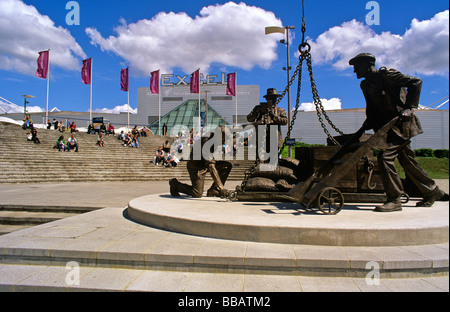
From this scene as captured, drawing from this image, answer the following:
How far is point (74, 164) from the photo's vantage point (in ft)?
53.6

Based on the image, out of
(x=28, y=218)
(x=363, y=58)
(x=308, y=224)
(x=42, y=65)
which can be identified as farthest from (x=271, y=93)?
(x=42, y=65)

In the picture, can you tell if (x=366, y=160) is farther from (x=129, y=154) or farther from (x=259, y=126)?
(x=129, y=154)

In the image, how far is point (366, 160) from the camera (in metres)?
4.79

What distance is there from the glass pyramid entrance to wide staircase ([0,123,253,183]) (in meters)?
24.3

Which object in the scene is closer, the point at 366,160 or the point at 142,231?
the point at 142,231

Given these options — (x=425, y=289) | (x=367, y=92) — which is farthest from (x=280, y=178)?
(x=425, y=289)

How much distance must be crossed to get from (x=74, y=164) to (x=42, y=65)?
1684 centimetres

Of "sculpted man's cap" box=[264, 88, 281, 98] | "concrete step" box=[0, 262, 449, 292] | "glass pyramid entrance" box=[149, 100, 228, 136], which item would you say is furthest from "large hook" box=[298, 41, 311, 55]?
"glass pyramid entrance" box=[149, 100, 228, 136]

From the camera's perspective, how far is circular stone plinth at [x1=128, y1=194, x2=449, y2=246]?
3.08 m

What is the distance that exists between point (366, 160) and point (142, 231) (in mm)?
3973

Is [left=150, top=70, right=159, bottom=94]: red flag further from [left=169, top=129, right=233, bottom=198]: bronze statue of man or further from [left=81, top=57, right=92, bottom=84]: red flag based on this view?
[left=169, top=129, right=233, bottom=198]: bronze statue of man

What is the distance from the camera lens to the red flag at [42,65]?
87.1 feet

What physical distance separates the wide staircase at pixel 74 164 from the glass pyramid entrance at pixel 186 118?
956 inches
